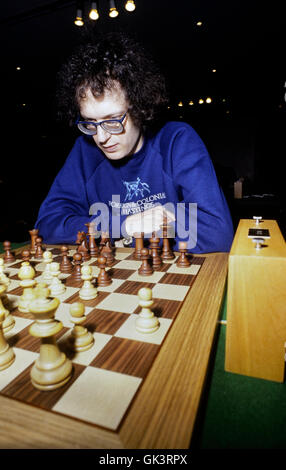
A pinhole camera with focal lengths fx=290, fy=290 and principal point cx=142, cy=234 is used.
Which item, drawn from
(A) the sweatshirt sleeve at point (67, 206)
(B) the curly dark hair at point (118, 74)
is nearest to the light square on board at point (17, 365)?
(A) the sweatshirt sleeve at point (67, 206)

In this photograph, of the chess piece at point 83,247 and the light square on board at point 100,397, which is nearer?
Result: the light square on board at point 100,397

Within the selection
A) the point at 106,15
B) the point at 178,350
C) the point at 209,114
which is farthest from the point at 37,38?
the point at 209,114

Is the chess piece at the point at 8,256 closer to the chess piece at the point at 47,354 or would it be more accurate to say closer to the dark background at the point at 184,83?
the chess piece at the point at 47,354

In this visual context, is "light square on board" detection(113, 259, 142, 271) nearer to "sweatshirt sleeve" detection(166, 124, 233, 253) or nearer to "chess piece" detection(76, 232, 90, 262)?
"chess piece" detection(76, 232, 90, 262)

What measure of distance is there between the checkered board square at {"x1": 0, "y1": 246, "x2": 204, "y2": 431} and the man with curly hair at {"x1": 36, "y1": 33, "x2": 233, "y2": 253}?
49 centimetres

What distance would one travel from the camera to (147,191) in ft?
6.57

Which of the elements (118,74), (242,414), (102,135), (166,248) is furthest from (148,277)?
(118,74)

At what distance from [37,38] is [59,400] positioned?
19.6ft

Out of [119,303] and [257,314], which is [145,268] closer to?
[119,303]

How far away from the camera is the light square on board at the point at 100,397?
527 millimetres

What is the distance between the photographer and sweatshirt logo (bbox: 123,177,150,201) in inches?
79.1

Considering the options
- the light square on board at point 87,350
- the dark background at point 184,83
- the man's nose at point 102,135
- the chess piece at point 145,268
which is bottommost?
the light square on board at point 87,350

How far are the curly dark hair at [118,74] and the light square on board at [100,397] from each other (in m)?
1.47

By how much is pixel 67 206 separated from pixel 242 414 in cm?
166
